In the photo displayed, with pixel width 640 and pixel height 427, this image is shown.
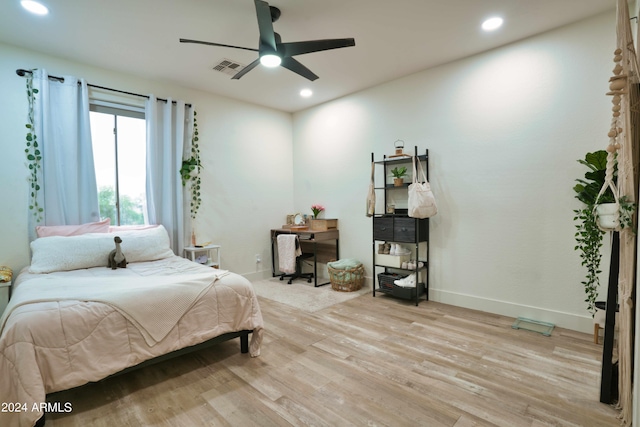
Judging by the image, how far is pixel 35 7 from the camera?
8.05 ft

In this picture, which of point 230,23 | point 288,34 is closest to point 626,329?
point 288,34

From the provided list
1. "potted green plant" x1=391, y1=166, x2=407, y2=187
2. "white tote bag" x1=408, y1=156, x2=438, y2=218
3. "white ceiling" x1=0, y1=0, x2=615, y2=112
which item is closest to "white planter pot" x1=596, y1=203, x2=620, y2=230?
"white tote bag" x1=408, y1=156, x2=438, y2=218

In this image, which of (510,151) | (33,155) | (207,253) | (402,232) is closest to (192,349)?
(207,253)

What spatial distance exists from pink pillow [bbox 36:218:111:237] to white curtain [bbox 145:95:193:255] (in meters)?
0.51

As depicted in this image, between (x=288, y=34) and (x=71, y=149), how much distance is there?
2.60 meters

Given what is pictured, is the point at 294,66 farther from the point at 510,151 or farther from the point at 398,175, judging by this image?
the point at 510,151

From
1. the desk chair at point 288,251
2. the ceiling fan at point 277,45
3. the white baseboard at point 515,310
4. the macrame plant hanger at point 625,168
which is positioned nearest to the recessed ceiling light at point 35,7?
the ceiling fan at point 277,45

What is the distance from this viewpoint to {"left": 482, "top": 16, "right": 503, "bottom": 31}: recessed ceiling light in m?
2.72

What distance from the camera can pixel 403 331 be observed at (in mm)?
2930

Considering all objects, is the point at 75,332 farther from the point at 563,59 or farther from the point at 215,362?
the point at 563,59

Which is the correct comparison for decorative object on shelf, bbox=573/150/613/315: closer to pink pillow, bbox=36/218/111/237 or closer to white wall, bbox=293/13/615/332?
white wall, bbox=293/13/615/332

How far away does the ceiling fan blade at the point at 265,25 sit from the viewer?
80.8 inches

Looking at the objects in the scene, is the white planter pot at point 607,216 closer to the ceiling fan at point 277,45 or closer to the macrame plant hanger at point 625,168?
the macrame plant hanger at point 625,168

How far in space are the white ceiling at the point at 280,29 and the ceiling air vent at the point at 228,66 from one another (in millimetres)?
73
